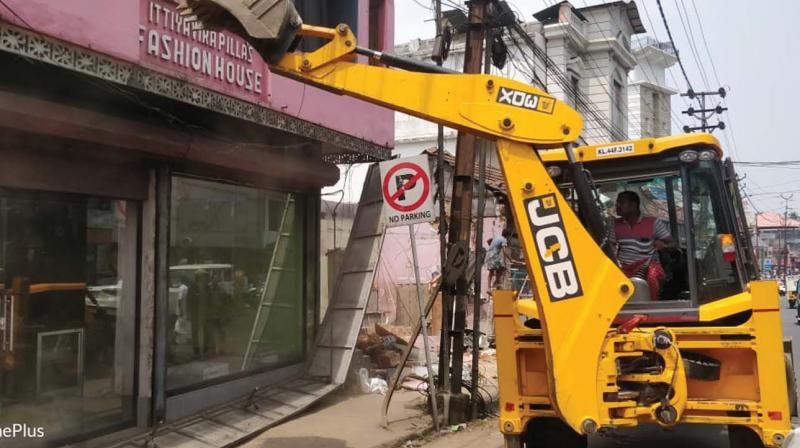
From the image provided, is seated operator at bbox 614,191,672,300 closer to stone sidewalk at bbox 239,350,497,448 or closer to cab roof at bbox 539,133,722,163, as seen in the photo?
cab roof at bbox 539,133,722,163

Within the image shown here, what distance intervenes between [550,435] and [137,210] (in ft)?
14.4

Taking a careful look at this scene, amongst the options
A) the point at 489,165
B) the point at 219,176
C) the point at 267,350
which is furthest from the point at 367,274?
the point at 489,165

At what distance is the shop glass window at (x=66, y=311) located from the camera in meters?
5.27

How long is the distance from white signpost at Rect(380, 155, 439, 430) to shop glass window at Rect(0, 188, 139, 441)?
102 inches

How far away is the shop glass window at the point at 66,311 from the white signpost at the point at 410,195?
2.60 m

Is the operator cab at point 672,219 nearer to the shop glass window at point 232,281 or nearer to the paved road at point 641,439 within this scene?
the paved road at point 641,439

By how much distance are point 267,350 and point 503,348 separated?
4.05 m

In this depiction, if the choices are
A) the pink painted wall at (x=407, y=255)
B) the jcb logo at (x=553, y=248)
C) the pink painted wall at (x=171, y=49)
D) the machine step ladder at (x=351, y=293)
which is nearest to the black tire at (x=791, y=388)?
the jcb logo at (x=553, y=248)

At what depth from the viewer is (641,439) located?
21.1ft

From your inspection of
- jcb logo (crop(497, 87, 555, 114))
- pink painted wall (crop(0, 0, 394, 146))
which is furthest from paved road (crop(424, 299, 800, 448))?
pink painted wall (crop(0, 0, 394, 146))

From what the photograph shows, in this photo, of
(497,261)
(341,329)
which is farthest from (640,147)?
(497,261)

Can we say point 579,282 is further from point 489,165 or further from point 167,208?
point 489,165

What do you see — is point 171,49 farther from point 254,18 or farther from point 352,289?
point 352,289

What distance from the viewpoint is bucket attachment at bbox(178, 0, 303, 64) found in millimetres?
3861
